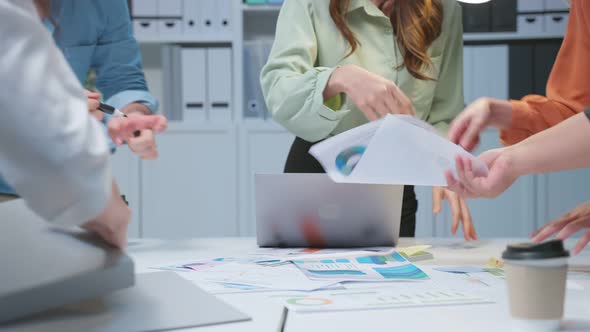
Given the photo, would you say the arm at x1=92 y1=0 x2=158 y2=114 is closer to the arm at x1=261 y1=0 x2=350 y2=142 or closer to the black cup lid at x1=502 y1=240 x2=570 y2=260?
the arm at x1=261 y1=0 x2=350 y2=142

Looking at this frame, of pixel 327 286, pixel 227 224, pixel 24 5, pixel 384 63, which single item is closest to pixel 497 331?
pixel 327 286

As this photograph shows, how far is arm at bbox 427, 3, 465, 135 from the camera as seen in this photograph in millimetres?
1759

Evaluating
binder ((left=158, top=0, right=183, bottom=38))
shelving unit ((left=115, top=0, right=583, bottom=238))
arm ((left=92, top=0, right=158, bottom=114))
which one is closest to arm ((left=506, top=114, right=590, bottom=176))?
arm ((left=92, top=0, right=158, bottom=114))

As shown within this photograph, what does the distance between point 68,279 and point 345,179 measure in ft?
1.86

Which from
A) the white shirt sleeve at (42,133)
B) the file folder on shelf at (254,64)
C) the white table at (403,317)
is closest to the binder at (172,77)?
the file folder on shelf at (254,64)

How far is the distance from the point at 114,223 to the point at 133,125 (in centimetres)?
75

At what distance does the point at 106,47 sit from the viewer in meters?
1.70

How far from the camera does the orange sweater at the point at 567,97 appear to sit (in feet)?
A: 4.60

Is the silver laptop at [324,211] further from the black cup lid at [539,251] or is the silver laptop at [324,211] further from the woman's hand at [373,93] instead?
the black cup lid at [539,251]

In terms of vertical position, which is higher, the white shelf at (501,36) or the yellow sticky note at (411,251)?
the white shelf at (501,36)

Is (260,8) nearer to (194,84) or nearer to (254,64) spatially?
(254,64)

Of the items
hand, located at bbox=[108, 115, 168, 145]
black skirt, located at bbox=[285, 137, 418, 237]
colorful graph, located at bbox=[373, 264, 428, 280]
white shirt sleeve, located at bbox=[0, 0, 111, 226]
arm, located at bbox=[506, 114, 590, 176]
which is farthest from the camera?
black skirt, located at bbox=[285, 137, 418, 237]

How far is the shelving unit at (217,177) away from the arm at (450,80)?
117 centimetres

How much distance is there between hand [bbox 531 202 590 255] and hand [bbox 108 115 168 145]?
81 cm
